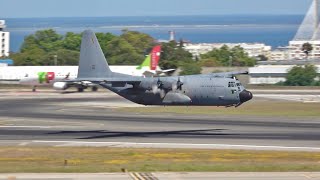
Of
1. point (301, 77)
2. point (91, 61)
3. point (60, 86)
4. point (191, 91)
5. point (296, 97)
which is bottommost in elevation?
point (60, 86)

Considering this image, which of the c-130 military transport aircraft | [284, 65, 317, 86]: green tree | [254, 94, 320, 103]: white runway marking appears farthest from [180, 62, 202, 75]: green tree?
the c-130 military transport aircraft

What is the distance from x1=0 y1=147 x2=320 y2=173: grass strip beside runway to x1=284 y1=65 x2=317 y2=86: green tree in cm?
7692

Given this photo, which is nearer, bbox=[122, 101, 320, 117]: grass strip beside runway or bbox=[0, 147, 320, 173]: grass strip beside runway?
bbox=[0, 147, 320, 173]: grass strip beside runway

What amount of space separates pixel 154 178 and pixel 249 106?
5163 centimetres

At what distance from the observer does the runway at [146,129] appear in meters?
52.6

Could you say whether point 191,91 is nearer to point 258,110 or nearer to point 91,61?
point 91,61

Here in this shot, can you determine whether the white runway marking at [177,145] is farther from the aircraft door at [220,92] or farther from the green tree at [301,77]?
the green tree at [301,77]

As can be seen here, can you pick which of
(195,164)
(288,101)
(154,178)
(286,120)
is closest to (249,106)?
(288,101)

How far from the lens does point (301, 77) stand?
123562 millimetres

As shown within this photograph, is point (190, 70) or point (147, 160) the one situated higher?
point (147, 160)

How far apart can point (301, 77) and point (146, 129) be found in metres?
65.7

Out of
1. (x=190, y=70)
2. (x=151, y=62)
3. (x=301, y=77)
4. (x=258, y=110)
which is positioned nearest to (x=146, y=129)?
(x=258, y=110)

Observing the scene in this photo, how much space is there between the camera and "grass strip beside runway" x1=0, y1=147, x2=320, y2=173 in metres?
39.5

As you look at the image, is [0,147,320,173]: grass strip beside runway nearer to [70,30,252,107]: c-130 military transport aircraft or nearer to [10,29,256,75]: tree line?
[70,30,252,107]: c-130 military transport aircraft
